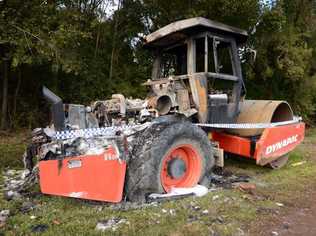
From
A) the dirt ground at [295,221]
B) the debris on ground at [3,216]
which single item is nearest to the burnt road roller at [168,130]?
the debris on ground at [3,216]

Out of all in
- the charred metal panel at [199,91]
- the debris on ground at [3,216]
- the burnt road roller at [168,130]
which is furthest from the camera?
the charred metal panel at [199,91]

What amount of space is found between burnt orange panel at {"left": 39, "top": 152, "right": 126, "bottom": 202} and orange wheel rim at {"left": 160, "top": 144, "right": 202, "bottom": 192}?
0.72m

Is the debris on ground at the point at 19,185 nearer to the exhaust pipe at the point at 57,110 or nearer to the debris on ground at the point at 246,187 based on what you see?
the exhaust pipe at the point at 57,110

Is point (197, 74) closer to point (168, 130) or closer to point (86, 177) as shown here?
point (168, 130)

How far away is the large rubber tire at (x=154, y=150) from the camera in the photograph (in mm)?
3752

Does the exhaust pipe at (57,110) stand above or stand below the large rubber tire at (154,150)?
above

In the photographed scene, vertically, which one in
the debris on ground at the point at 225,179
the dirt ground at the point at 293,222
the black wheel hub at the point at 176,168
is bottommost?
the dirt ground at the point at 293,222

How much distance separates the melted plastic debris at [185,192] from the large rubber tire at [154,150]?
60 mm

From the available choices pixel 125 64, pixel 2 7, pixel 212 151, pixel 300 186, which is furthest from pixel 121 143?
pixel 125 64

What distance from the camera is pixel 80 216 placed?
3449 millimetres

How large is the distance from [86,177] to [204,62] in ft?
7.80

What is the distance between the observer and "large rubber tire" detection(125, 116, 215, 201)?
375 centimetres

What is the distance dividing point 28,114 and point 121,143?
6152 millimetres

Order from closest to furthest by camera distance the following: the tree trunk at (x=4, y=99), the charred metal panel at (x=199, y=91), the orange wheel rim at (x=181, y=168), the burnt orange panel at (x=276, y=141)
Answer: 1. the orange wheel rim at (x=181, y=168)
2. the charred metal panel at (x=199, y=91)
3. the burnt orange panel at (x=276, y=141)
4. the tree trunk at (x=4, y=99)
